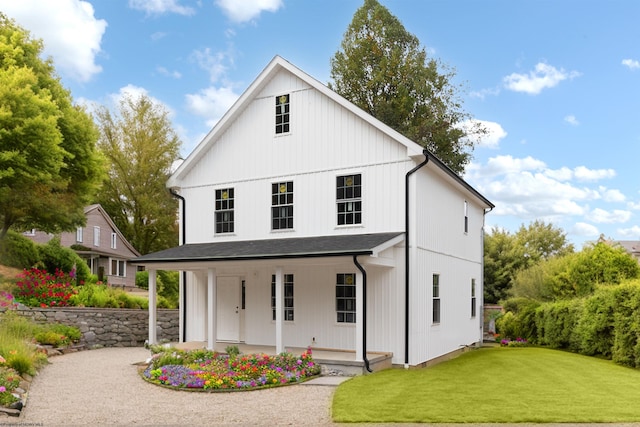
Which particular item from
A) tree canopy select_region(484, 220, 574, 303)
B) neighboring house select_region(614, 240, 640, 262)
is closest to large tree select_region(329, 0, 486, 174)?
tree canopy select_region(484, 220, 574, 303)

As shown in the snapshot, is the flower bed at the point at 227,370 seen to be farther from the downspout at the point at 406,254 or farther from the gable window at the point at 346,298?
the downspout at the point at 406,254

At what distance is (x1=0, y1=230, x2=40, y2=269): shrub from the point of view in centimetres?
2706

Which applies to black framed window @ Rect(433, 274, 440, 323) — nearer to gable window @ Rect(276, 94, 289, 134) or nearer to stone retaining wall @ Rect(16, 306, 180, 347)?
gable window @ Rect(276, 94, 289, 134)

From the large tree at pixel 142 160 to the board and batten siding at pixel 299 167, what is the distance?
25577mm

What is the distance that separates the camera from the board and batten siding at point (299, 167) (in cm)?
1630

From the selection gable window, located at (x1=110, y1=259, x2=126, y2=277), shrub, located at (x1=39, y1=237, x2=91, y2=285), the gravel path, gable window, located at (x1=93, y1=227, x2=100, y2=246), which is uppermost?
gable window, located at (x1=93, y1=227, x2=100, y2=246)

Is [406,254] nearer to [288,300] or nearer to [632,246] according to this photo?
[288,300]

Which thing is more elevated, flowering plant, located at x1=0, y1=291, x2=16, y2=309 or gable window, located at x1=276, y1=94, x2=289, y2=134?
gable window, located at x1=276, y1=94, x2=289, y2=134

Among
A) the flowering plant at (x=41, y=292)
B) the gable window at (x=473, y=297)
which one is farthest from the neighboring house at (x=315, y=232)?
the flowering plant at (x=41, y=292)

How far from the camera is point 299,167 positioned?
17656mm

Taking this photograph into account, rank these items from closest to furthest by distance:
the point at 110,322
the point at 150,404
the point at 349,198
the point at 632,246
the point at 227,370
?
the point at 150,404 < the point at 227,370 < the point at 349,198 < the point at 110,322 < the point at 632,246

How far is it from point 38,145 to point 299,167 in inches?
564

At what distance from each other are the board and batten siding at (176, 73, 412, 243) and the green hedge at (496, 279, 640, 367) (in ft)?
26.2

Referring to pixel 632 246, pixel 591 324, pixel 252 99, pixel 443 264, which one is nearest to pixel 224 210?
pixel 252 99
